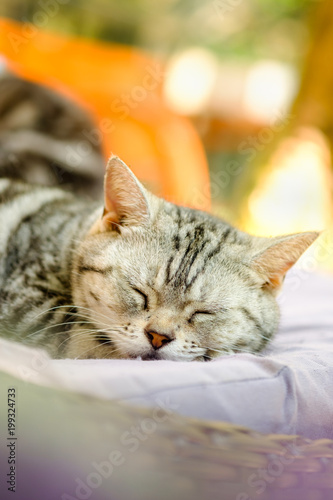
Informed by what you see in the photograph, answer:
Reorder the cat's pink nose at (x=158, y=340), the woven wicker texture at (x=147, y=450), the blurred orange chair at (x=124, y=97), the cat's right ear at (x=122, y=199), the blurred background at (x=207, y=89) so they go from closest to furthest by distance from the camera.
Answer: the woven wicker texture at (x=147, y=450) → the cat's pink nose at (x=158, y=340) → the cat's right ear at (x=122, y=199) → the blurred orange chair at (x=124, y=97) → the blurred background at (x=207, y=89)

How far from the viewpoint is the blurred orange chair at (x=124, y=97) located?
10.5 feet

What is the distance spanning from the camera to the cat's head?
4.00 ft

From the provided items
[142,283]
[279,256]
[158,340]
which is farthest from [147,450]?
[279,256]

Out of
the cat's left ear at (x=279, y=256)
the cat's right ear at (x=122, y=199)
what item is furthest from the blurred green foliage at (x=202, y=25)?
the cat's left ear at (x=279, y=256)

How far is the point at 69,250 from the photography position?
1.47 meters

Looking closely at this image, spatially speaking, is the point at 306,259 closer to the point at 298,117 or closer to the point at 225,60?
the point at 298,117

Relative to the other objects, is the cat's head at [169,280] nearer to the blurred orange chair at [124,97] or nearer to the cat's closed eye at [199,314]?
the cat's closed eye at [199,314]

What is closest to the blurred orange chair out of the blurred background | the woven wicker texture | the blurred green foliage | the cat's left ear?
the blurred background

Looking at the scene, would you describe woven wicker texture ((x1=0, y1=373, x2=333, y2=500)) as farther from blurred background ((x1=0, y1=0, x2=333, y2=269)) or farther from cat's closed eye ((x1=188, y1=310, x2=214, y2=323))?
blurred background ((x1=0, y1=0, x2=333, y2=269))

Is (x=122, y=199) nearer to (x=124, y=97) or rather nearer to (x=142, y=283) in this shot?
(x=142, y=283)

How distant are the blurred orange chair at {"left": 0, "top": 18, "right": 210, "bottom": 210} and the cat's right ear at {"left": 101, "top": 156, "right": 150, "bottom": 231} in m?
1.49

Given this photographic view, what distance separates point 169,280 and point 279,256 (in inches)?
12.8

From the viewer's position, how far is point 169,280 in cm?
124

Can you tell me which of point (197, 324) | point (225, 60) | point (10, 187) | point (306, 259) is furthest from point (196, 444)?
point (225, 60)
